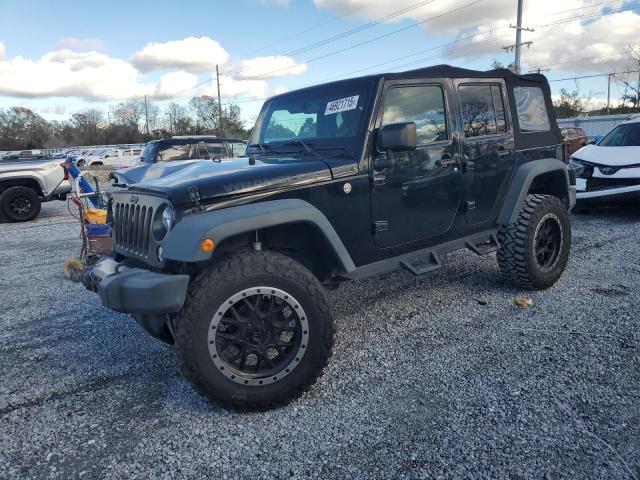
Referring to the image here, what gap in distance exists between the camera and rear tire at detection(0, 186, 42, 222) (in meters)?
11.2

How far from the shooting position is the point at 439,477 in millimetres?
2369

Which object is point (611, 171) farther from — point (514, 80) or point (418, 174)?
point (418, 174)

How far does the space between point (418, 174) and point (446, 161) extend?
1.14 feet

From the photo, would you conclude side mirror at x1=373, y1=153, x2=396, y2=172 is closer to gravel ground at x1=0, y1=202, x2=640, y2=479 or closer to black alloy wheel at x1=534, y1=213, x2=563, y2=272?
gravel ground at x1=0, y1=202, x2=640, y2=479

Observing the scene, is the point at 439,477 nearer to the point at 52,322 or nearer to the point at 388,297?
the point at 388,297

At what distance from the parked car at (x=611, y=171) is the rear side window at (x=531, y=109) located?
3.47 metres

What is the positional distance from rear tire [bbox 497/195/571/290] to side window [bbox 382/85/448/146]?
4.13ft

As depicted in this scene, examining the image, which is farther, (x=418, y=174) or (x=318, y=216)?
(x=418, y=174)

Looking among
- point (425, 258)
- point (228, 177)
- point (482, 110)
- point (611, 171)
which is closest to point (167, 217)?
point (228, 177)

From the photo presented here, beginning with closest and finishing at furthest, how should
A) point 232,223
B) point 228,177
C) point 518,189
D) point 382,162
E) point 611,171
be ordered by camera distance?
point 232,223, point 228,177, point 382,162, point 518,189, point 611,171

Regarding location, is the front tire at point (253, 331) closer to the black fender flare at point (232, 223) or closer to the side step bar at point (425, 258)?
the black fender flare at point (232, 223)

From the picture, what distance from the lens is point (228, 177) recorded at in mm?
3145

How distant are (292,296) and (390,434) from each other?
953 mm

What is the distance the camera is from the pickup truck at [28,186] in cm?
1110
